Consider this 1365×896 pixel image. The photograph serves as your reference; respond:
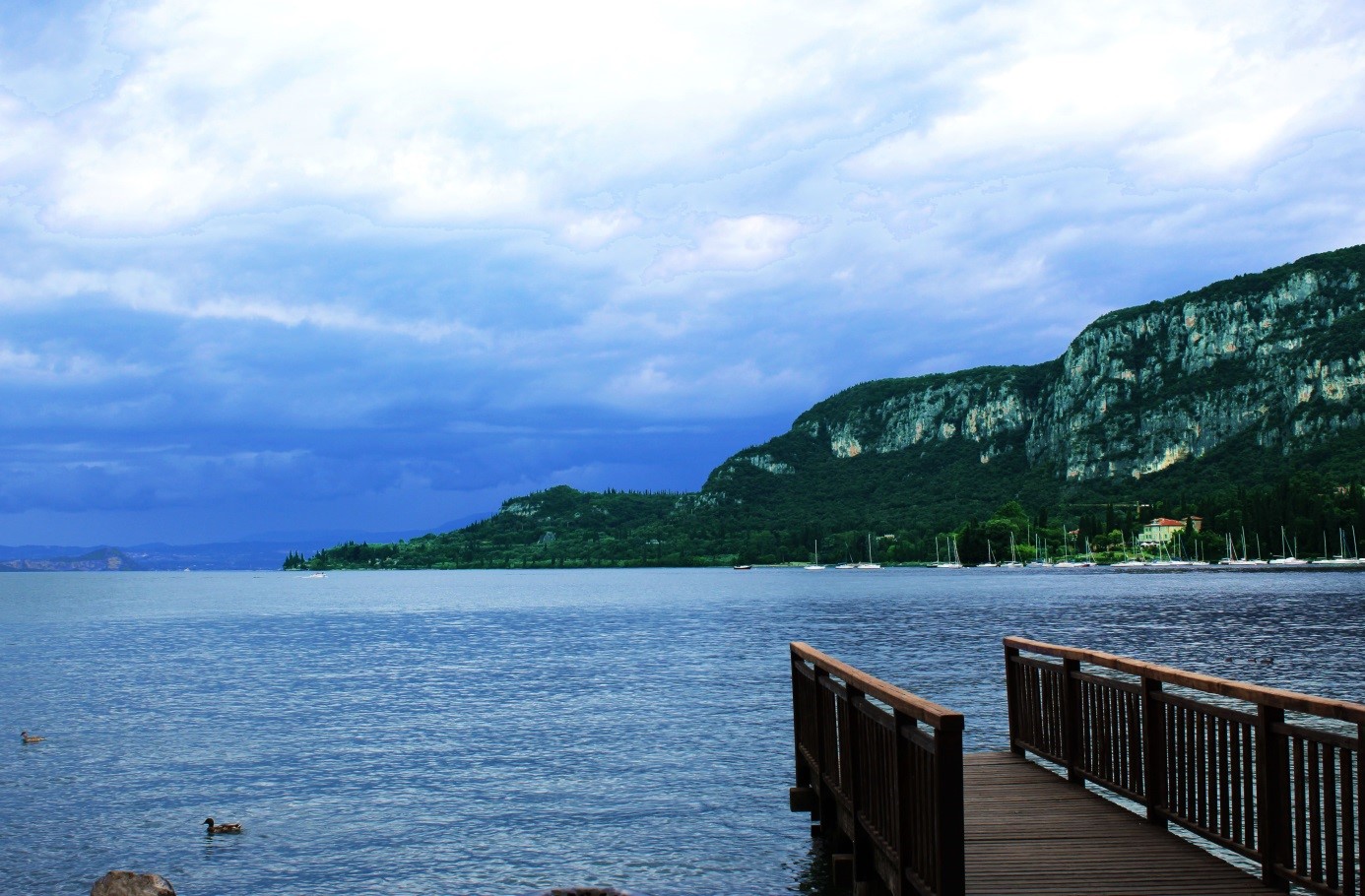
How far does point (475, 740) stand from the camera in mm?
28656

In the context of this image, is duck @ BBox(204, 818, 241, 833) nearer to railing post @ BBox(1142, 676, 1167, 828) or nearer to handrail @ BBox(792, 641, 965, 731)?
handrail @ BBox(792, 641, 965, 731)

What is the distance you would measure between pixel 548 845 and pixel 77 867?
6.89 meters

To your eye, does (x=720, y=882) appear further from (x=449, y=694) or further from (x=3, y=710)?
(x=3, y=710)

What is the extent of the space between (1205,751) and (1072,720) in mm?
2803

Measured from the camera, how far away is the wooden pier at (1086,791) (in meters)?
8.38

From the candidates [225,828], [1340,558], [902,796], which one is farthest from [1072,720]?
[1340,558]

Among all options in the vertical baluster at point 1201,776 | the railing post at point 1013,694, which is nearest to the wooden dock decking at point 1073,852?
the vertical baluster at point 1201,776

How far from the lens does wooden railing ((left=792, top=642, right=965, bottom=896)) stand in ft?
26.5

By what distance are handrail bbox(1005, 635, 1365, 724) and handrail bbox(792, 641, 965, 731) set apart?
2.25 m

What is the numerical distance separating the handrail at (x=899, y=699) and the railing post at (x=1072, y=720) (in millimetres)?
2828

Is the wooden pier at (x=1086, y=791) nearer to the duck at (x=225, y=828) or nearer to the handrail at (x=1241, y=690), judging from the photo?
the handrail at (x=1241, y=690)

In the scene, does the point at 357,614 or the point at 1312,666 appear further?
the point at 357,614

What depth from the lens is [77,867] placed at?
1694 centimetres

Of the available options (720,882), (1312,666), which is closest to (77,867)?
(720,882)
